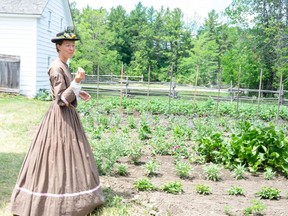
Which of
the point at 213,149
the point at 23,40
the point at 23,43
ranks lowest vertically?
the point at 213,149

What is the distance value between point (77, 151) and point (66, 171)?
0.22m

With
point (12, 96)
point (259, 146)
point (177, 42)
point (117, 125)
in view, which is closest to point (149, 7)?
point (177, 42)

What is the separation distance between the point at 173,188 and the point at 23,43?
43.6ft

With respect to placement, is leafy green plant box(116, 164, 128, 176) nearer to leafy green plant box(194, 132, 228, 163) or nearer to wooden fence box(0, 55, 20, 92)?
leafy green plant box(194, 132, 228, 163)

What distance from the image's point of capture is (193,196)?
14.7 ft

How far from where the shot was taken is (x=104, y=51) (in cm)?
3447

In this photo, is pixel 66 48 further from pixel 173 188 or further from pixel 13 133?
pixel 13 133

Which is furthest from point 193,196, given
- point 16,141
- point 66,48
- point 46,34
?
point 46,34

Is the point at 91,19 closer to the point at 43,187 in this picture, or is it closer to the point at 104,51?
the point at 104,51

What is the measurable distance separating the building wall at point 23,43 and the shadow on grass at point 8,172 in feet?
32.5

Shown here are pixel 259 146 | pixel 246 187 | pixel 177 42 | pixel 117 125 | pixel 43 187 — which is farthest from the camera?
pixel 177 42

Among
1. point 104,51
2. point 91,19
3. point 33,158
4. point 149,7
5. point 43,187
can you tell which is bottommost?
point 43,187

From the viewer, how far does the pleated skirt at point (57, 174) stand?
3.42 meters

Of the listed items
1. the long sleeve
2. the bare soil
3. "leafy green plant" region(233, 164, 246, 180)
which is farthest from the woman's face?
"leafy green plant" region(233, 164, 246, 180)
